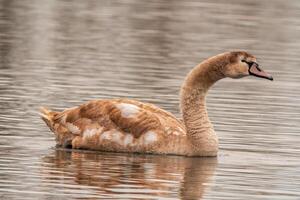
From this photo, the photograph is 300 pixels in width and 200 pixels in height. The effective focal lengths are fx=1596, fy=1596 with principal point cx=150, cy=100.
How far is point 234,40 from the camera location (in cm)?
3719

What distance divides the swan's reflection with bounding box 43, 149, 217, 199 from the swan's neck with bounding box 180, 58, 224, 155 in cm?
50

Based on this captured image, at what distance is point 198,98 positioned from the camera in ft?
68.1

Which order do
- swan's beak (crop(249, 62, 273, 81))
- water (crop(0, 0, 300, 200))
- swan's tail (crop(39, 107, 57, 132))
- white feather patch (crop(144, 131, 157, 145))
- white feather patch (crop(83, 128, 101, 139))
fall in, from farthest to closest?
swan's tail (crop(39, 107, 57, 132)) < white feather patch (crop(83, 128, 101, 139)) < swan's beak (crop(249, 62, 273, 81)) < white feather patch (crop(144, 131, 157, 145)) < water (crop(0, 0, 300, 200))

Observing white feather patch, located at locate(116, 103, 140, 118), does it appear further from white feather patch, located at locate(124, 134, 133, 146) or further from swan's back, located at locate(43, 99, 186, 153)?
white feather patch, located at locate(124, 134, 133, 146)

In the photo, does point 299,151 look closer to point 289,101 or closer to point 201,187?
point 201,187

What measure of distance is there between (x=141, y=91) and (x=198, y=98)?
4.95 metres

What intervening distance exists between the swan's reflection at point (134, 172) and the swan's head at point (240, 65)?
1240mm

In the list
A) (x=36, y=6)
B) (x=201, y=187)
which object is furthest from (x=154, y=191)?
(x=36, y=6)

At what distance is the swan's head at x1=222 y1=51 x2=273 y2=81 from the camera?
20344 millimetres

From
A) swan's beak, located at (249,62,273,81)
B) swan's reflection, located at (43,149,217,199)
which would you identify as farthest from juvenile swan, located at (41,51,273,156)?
swan's reflection, located at (43,149,217,199)

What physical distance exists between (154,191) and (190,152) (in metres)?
3.22

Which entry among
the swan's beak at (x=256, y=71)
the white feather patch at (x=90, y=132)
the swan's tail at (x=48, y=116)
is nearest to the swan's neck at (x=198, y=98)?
the swan's beak at (x=256, y=71)

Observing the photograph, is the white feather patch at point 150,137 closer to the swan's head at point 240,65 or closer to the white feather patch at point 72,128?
the white feather patch at point 72,128

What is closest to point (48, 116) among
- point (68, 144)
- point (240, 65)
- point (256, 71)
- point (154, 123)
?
point (68, 144)
